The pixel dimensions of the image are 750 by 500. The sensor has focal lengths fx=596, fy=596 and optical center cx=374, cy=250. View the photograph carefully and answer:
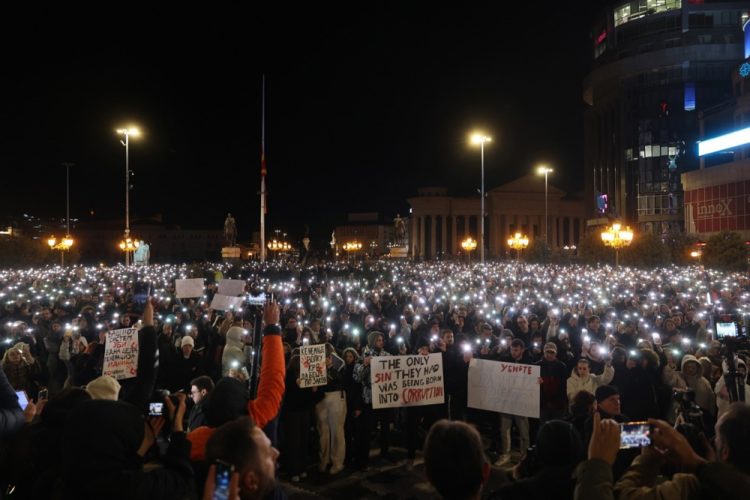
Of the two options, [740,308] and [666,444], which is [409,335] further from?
[666,444]

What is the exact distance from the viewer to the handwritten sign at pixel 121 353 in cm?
855

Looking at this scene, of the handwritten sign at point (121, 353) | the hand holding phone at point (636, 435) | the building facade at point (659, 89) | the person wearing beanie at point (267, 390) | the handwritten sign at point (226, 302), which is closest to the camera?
the hand holding phone at point (636, 435)

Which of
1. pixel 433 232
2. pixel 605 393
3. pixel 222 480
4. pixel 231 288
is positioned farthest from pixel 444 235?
pixel 222 480

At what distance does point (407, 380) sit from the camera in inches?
307

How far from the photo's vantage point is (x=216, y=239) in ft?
373

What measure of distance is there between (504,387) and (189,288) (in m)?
9.01

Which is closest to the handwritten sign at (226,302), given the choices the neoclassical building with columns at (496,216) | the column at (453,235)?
the neoclassical building with columns at (496,216)

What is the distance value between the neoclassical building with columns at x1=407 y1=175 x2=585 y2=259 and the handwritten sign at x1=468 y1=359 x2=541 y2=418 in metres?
85.0

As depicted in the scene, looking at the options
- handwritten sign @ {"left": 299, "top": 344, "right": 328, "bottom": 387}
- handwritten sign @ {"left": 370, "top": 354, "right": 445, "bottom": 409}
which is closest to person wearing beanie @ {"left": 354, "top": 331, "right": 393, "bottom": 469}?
handwritten sign @ {"left": 370, "top": 354, "right": 445, "bottom": 409}

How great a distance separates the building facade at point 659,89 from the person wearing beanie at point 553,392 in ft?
212

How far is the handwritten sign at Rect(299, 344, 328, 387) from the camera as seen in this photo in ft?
25.5

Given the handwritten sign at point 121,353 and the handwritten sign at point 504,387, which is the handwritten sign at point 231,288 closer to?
the handwritten sign at point 121,353

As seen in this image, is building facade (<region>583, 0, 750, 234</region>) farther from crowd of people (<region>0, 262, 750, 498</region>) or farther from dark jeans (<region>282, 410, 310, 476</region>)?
dark jeans (<region>282, 410, 310, 476</region>)

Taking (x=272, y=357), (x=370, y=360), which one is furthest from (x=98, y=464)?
(x=370, y=360)
